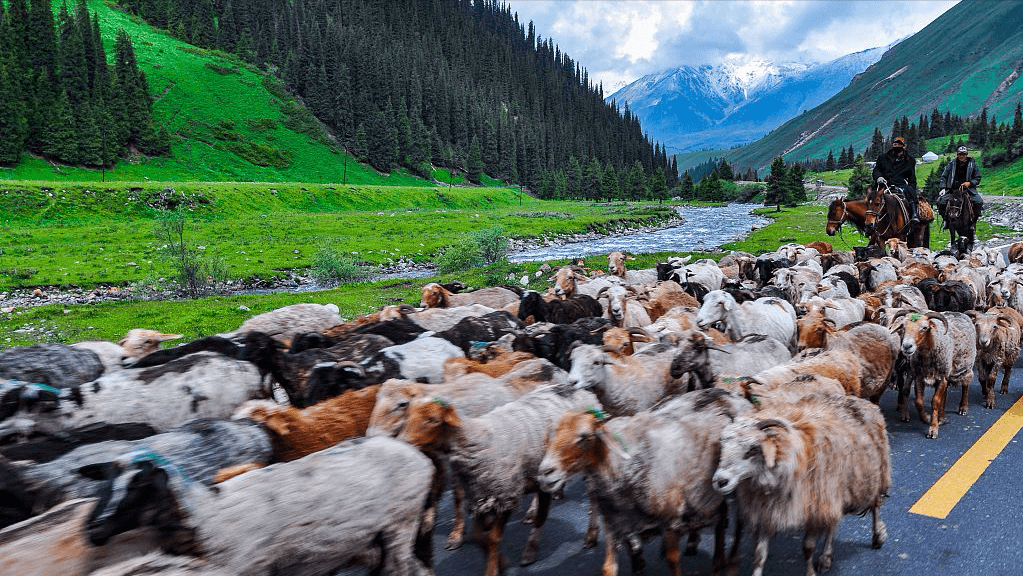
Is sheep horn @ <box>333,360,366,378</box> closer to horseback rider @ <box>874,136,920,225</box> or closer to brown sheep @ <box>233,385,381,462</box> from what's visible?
brown sheep @ <box>233,385,381,462</box>

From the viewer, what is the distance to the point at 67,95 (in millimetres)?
71562

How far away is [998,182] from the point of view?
236ft

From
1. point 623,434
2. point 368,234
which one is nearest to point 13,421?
point 623,434

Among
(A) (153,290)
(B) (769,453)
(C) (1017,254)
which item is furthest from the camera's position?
(A) (153,290)

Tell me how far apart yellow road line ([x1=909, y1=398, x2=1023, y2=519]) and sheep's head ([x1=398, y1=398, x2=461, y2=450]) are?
4510mm

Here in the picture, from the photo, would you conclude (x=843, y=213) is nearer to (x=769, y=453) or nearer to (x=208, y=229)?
(x=769, y=453)

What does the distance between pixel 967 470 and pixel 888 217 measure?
1709 cm

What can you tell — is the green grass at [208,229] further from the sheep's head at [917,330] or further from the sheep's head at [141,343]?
the sheep's head at [917,330]

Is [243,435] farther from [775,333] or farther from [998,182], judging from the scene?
[998,182]

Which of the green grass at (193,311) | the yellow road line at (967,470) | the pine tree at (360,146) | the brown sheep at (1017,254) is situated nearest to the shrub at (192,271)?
the green grass at (193,311)

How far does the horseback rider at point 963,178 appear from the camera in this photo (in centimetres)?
1978

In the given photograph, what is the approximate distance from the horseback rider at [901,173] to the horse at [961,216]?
1.40 m

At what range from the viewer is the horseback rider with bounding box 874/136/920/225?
19969 mm

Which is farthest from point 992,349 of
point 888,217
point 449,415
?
→ point 888,217
